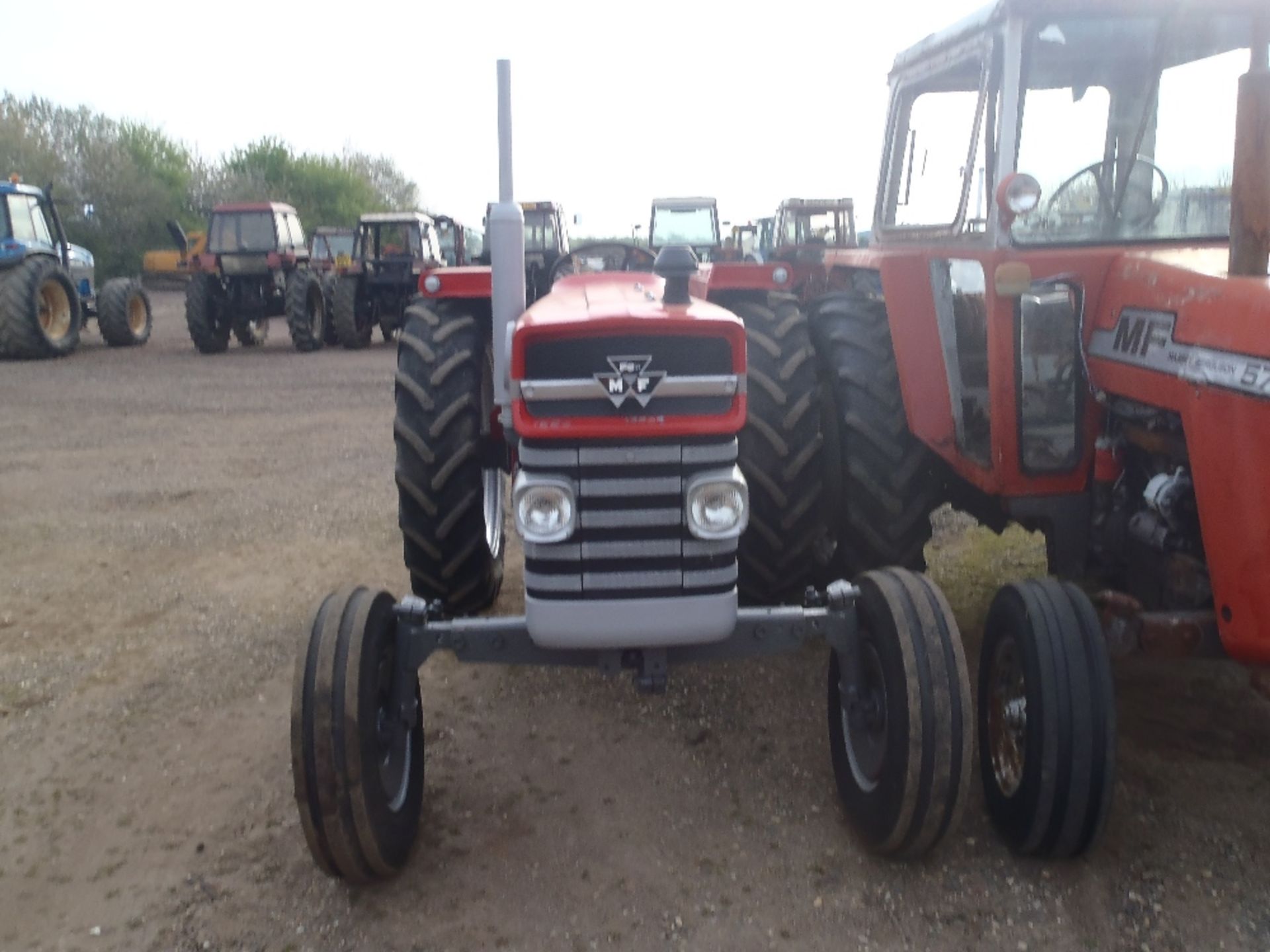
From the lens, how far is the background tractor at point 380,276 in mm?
16359

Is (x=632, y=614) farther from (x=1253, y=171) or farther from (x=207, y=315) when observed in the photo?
(x=207, y=315)

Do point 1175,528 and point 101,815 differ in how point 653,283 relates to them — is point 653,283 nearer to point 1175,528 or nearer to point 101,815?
point 1175,528

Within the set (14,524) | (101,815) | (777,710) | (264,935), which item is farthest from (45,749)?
(14,524)

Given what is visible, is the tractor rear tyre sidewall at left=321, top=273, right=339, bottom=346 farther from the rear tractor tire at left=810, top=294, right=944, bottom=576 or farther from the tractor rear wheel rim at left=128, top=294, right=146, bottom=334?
the rear tractor tire at left=810, top=294, right=944, bottom=576

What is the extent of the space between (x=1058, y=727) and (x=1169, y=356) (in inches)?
39.0

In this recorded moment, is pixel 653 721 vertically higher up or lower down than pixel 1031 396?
lower down

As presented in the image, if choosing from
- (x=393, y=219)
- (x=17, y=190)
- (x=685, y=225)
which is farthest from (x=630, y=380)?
(x=685, y=225)

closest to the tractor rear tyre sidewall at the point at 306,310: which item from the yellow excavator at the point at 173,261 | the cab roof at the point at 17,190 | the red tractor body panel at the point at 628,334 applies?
the yellow excavator at the point at 173,261

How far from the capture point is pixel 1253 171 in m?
2.72

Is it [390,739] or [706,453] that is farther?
[390,739]

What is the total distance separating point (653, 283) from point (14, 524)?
447 centimetres

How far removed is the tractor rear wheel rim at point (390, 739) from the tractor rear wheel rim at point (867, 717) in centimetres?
117

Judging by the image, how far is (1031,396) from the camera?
137 inches

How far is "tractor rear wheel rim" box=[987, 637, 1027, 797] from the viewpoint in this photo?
9.77 ft
